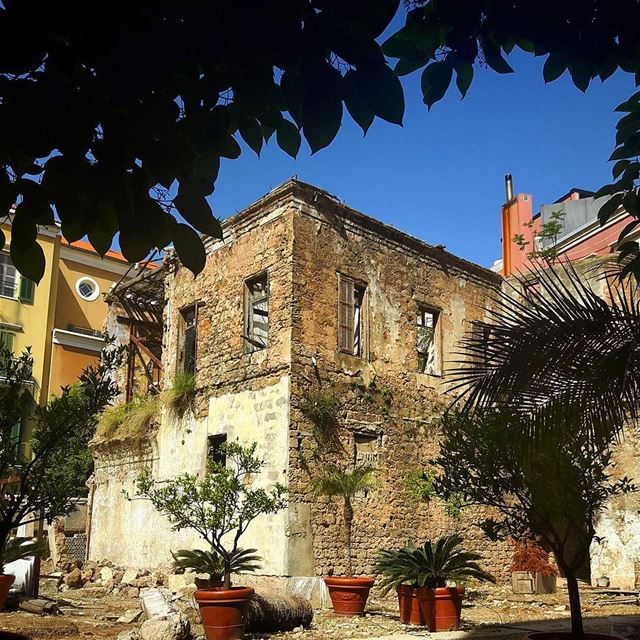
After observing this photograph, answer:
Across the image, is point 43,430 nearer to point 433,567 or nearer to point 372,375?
point 433,567

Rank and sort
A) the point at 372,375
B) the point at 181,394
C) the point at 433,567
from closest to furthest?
1. the point at 433,567
2. the point at 372,375
3. the point at 181,394

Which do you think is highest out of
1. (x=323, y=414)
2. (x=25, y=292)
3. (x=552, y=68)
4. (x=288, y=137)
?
(x=25, y=292)

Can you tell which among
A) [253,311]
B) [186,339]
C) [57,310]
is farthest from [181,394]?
[57,310]

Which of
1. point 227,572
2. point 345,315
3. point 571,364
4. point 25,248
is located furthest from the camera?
point 345,315

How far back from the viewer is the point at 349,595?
42.9ft

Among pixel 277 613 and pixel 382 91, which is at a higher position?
pixel 382 91

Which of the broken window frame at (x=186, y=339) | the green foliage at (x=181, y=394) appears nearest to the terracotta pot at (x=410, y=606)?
the green foliage at (x=181, y=394)

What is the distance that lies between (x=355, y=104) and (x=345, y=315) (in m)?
14.5

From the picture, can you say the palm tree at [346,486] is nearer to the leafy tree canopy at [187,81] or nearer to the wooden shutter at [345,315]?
the wooden shutter at [345,315]

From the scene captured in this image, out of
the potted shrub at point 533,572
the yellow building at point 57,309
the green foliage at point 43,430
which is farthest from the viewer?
the yellow building at point 57,309

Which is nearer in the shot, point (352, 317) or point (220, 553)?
point (220, 553)

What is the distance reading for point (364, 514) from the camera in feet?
52.6

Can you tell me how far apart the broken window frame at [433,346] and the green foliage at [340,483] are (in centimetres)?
410

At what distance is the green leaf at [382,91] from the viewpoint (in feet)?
7.64
